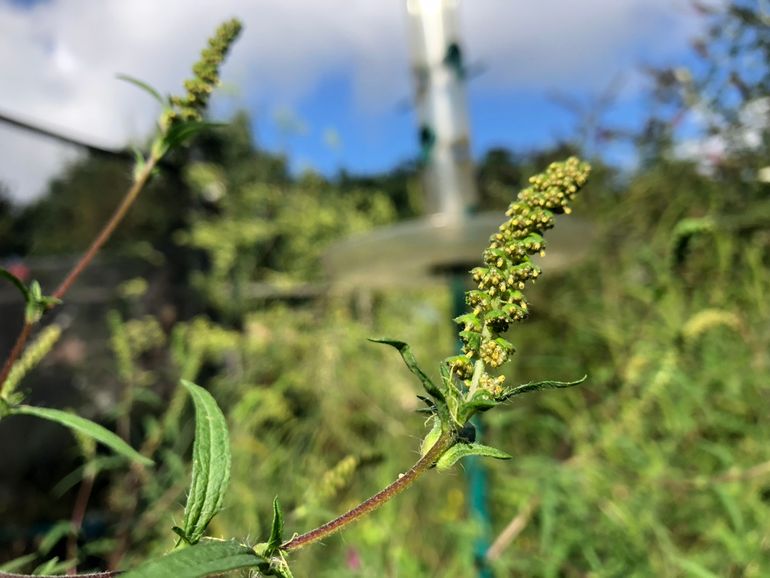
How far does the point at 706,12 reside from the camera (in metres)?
1.37

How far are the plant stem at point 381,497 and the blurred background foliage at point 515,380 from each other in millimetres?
320

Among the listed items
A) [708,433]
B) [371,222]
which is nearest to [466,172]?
[708,433]

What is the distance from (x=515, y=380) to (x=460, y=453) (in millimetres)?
1857

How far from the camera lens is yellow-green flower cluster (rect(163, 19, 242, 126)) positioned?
402mm

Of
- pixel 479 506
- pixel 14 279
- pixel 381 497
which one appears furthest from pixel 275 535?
pixel 479 506

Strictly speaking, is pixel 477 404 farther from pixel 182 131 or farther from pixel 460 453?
pixel 182 131

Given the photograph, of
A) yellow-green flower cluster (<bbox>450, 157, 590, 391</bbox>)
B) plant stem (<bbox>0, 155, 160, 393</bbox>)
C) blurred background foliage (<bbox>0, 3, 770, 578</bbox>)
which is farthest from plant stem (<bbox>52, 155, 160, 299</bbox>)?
yellow-green flower cluster (<bbox>450, 157, 590, 391</bbox>)

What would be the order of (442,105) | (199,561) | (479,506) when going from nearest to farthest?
(199,561), (479,506), (442,105)

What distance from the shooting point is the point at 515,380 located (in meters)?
2.09

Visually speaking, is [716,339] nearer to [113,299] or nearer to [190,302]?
[190,302]

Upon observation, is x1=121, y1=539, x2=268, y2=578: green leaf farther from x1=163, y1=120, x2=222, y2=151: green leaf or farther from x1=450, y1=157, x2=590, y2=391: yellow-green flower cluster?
x1=163, y1=120, x2=222, y2=151: green leaf

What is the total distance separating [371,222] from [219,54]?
3371 millimetres

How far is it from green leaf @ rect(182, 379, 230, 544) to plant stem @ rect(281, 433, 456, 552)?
0.14 feet

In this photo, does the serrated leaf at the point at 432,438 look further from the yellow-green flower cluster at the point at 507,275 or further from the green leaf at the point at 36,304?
the green leaf at the point at 36,304
